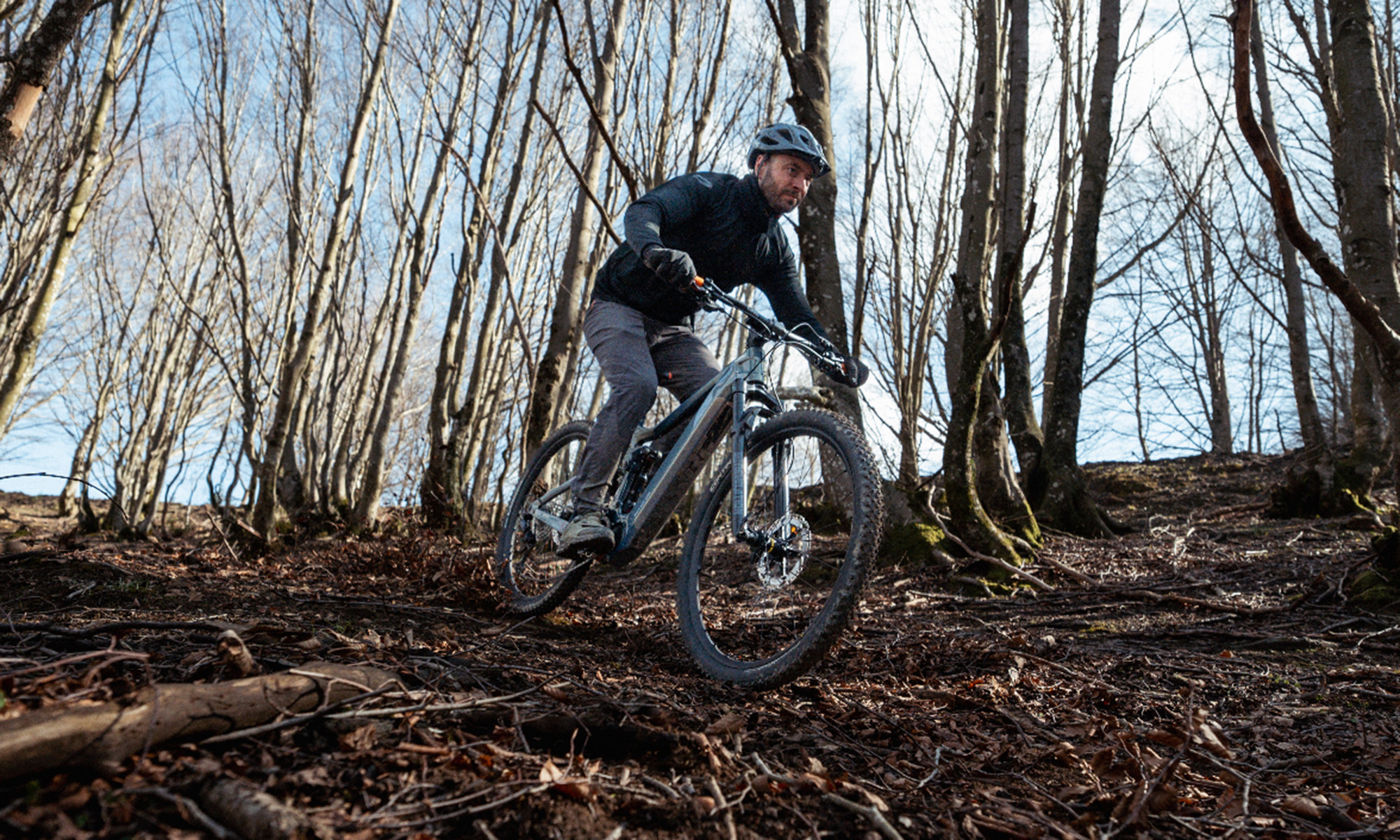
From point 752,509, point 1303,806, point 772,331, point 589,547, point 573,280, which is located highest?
point 573,280

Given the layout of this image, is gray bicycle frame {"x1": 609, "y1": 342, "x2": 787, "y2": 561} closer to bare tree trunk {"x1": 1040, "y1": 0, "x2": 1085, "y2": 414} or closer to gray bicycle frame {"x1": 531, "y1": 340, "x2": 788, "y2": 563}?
gray bicycle frame {"x1": 531, "y1": 340, "x2": 788, "y2": 563}

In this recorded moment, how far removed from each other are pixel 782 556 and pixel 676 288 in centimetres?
111

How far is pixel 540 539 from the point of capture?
4.29m

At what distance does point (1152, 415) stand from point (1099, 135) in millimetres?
17653

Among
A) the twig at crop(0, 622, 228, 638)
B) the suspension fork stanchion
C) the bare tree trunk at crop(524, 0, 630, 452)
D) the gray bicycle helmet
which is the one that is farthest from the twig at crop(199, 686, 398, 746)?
the bare tree trunk at crop(524, 0, 630, 452)

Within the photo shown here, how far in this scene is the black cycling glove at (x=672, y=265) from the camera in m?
2.93

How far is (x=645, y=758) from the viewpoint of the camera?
1.71 meters

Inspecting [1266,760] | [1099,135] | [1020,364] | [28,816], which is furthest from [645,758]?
[1099,135]

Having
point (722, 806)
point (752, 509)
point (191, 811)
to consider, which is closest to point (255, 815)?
point (191, 811)

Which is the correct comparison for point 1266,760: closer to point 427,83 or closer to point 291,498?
point 291,498

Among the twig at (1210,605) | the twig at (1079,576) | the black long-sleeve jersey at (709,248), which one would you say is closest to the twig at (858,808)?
the black long-sleeve jersey at (709,248)

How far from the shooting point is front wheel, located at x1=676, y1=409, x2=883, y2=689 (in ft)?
8.16

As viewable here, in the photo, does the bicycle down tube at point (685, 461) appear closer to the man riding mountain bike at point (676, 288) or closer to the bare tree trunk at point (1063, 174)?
the man riding mountain bike at point (676, 288)

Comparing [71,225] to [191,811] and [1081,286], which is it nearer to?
[191,811]
